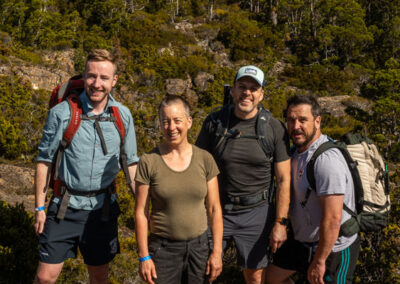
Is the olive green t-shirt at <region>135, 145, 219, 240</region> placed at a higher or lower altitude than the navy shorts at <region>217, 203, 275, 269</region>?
higher

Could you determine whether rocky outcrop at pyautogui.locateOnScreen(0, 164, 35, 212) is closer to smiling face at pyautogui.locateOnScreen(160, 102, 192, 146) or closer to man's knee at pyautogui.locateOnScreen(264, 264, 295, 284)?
man's knee at pyautogui.locateOnScreen(264, 264, 295, 284)

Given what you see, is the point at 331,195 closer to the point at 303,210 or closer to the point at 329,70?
the point at 303,210

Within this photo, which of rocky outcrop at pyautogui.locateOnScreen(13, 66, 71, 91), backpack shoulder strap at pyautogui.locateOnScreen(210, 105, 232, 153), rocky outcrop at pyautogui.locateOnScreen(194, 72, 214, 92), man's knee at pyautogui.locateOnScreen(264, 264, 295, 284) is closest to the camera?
backpack shoulder strap at pyautogui.locateOnScreen(210, 105, 232, 153)

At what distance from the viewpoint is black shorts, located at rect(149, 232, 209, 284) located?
182cm

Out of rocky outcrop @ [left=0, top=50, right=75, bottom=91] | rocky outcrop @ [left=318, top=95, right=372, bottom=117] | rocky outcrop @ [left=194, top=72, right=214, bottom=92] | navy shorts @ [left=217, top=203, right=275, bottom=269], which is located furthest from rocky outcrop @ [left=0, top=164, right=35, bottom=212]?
rocky outcrop @ [left=194, top=72, right=214, bottom=92]

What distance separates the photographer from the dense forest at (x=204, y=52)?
10078 mm

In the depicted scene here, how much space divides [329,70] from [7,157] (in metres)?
22.8

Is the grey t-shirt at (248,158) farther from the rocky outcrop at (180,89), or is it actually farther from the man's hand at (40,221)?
the rocky outcrop at (180,89)

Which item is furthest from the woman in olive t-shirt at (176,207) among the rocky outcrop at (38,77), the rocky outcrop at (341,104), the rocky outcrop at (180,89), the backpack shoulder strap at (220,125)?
the rocky outcrop at (180,89)

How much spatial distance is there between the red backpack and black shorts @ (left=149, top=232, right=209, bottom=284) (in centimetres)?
55

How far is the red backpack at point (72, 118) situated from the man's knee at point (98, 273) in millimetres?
542

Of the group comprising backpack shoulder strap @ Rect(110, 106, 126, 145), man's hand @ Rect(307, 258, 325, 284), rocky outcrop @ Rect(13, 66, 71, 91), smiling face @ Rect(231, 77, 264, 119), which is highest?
rocky outcrop @ Rect(13, 66, 71, 91)

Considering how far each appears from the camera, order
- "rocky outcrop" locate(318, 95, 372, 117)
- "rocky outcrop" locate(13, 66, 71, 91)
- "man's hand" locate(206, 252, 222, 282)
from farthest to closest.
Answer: "rocky outcrop" locate(318, 95, 372, 117)
"rocky outcrop" locate(13, 66, 71, 91)
"man's hand" locate(206, 252, 222, 282)

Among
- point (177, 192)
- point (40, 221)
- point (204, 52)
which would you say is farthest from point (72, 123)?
point (204, 52)
